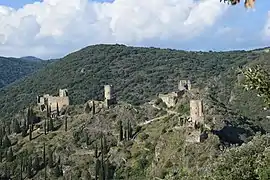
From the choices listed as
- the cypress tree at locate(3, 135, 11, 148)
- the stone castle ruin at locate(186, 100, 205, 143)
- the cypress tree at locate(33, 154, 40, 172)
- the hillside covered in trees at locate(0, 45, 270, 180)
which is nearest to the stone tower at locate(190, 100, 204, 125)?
the stone castle ruin at locate(186, 100, 205, 143)

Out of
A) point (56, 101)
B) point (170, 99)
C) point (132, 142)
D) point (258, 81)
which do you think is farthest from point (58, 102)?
point (258, 81)

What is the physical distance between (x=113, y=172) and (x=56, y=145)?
1284 cm

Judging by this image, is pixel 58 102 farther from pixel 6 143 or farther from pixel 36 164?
pixel 36 164

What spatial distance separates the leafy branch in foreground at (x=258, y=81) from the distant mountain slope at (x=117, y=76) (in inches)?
4722

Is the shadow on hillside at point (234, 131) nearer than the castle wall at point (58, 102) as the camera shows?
Yes

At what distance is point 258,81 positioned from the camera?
33.5 feet

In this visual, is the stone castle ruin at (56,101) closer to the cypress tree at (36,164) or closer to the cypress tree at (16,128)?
the cypress tree at (16,128)

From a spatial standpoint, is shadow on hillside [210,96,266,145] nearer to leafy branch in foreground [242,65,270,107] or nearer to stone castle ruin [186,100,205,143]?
stone castle ruin [186,100,205,143]

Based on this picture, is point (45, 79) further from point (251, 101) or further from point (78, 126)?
point (78, 126)

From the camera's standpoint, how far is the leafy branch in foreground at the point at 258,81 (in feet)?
33.3

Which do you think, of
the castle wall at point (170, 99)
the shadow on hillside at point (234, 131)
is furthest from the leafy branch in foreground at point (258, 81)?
the castle wall at point (170, 99)

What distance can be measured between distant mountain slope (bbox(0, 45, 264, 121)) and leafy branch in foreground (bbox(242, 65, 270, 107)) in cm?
11994

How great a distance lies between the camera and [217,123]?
63000mm

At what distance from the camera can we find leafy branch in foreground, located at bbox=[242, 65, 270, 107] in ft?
33.3
